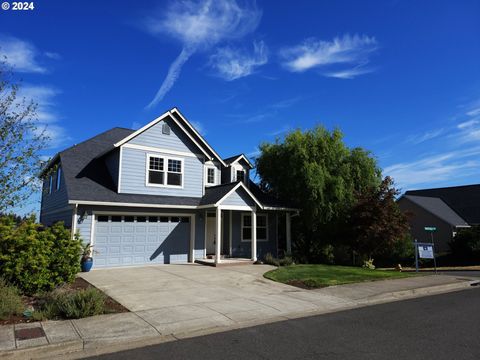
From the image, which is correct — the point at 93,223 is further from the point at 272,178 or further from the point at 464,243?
the point at 464,243

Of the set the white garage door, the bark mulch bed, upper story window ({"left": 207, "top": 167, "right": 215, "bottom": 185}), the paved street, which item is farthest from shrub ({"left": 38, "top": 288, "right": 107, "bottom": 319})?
upper story window ({"left": 207, "top": 167, "right": 215, "bottom": 185})

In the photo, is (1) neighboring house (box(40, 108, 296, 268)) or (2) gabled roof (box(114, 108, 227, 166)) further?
(2) gabled roof (box(114, 108, 227, 166))

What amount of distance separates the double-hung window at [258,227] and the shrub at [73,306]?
13.3m

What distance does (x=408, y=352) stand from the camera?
19.5ft

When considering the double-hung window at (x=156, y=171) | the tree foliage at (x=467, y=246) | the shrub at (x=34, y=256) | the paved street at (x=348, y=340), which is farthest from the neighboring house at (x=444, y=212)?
the shrub at (x=34, y=256)

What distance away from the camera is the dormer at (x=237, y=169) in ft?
75.8

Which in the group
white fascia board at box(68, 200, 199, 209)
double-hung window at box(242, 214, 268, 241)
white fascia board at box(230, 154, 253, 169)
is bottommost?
double-hung window at box(242, 214, 268, 241)

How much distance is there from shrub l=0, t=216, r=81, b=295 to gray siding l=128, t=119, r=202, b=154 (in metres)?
8.15

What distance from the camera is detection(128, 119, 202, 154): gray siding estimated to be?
1819cm

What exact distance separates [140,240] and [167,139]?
5.39 m

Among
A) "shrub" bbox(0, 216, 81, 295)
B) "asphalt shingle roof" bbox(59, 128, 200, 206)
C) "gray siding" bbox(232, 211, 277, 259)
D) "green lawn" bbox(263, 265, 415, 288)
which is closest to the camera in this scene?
"shrub" bbox(0, 216, 81, 295)

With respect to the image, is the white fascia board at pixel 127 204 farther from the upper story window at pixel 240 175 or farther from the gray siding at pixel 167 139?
the upper story window at pixel 240 175

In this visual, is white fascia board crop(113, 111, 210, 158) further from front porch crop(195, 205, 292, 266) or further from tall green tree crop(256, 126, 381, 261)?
tall green tree crop(256, 126, 381, 261)

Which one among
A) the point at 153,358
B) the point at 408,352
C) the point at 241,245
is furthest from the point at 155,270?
the point at 408,352
